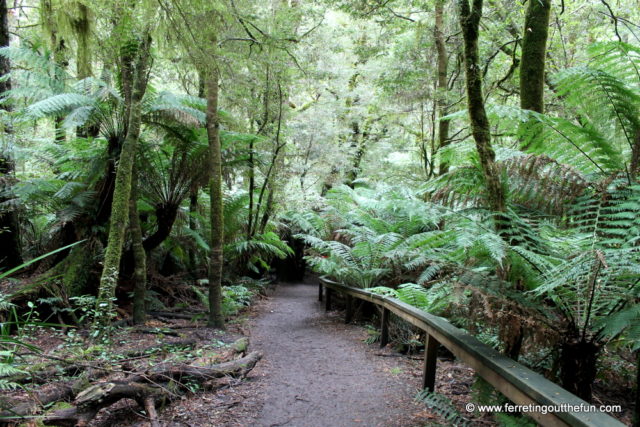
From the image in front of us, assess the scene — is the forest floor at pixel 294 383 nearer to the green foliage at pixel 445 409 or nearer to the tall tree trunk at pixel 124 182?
the green foliage at pixel 445 409

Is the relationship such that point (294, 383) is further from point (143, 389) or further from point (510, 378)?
point (510, 378)

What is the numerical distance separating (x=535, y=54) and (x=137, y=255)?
479 centimetres

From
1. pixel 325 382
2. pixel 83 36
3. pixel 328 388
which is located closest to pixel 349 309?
pixel 325 382

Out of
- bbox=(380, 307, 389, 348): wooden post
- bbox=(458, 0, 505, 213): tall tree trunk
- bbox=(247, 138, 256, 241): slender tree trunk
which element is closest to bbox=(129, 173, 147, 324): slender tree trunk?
bbox=(247, 138, 256, 241): slender tree trunk

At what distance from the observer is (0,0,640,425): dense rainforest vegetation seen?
215 cm

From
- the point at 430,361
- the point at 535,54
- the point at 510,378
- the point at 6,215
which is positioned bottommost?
the point at 430,361

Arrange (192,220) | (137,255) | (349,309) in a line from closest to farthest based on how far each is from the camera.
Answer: (137,255)
(349,309)
(192,220)

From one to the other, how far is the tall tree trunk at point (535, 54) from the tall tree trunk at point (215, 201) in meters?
3.52

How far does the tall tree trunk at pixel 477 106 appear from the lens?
100 inches

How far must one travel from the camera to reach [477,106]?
2.93 m

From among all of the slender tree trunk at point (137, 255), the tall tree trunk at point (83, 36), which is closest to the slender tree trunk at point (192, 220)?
the slender tree trunk at point (137, 255)

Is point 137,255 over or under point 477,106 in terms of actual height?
under

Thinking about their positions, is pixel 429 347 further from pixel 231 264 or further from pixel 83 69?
pixel 231 264

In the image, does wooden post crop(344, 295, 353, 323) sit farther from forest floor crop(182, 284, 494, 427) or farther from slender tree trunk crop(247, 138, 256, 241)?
slender tree trunk crop(247, 138, 256, 241)
